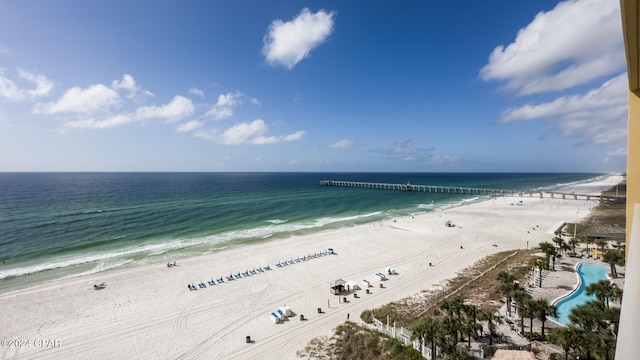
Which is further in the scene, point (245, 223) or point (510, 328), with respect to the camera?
point (245, 223)

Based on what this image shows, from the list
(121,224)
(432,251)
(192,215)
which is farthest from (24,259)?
(432,251)

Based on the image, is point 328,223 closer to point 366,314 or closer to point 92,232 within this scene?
point 366,314

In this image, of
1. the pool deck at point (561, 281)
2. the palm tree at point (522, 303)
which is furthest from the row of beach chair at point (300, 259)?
the pool deck at point (561, 281)

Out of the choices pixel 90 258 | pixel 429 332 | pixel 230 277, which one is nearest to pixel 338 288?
pixel 429 332

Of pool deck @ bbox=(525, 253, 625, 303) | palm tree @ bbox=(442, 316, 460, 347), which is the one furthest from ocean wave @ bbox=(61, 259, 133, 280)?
pool deck @ bbox=(525, 253, 625, 303)

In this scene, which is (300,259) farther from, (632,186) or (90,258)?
(632,186)
